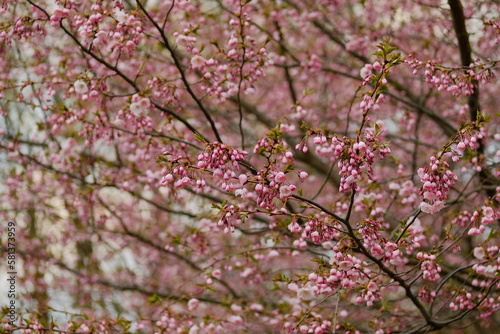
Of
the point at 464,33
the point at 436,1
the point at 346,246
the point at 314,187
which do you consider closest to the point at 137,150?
the point at 346,246

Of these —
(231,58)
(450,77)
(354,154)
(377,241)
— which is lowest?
(377,241)

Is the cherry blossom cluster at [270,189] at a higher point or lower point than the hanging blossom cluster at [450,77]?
lower

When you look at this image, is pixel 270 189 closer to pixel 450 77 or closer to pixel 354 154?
pixel 354 154

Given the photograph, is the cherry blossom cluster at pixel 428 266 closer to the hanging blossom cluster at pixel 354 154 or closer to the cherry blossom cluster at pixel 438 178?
the cherry blossom cluster at pixel 438 178

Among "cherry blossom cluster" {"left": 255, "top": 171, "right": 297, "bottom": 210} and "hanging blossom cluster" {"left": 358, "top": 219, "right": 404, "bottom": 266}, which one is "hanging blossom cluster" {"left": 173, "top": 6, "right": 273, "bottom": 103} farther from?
"hanging blossom cluster" {"left": 358, "top": 219, "right": 404, "bottom": 266}

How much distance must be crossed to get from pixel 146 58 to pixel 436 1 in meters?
4.14

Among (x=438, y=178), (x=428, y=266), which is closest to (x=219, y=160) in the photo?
(x=438, y=178)

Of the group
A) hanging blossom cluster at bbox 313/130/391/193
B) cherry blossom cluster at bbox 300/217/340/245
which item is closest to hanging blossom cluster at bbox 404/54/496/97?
hanging blossom cluster at bbox 313/130/391/193

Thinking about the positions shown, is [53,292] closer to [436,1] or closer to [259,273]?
[259,273]

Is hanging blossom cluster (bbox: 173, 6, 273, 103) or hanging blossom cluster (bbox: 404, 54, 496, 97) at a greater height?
hanging blossom cluster (bbox: 173, 6, 273, 103)

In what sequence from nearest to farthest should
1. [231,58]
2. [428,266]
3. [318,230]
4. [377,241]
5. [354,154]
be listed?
[354,154], [318,230], [377,241], [428,266], [231,58]

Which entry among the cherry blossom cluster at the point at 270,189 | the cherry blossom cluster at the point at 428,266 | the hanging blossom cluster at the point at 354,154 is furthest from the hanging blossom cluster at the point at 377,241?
the cherry blossom cluster at the point at 270,189

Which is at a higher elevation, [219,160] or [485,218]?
[219,160]

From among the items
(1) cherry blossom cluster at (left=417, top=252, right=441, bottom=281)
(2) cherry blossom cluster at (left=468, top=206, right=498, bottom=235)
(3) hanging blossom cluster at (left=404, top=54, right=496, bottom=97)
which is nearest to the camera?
(1) cherry blossom cluster at (left=417, top=252, right=441, bottom=281)
